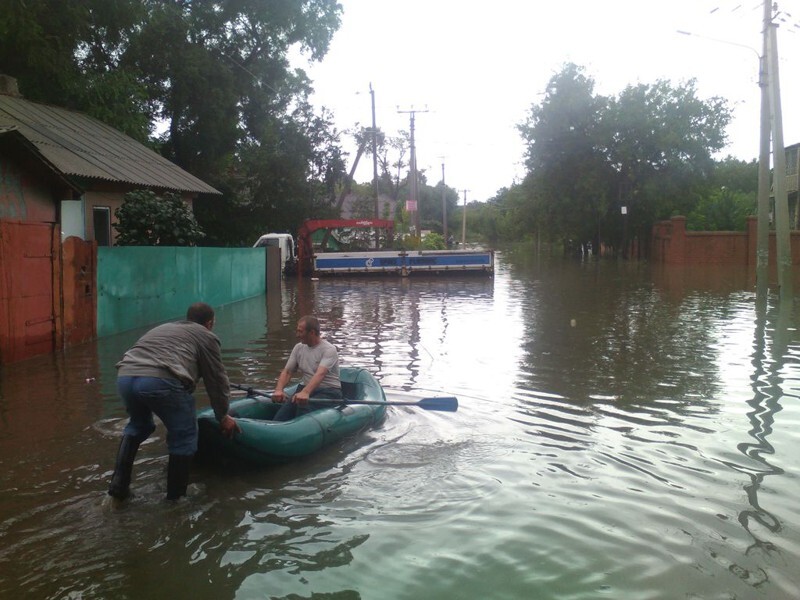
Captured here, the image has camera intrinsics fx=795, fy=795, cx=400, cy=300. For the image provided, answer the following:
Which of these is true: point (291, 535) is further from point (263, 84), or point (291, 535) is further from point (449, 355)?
point (263, 84)

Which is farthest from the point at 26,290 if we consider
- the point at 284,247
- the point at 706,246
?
the point at 706,246

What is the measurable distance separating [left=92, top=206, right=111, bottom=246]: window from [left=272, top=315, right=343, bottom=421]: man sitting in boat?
15155mm

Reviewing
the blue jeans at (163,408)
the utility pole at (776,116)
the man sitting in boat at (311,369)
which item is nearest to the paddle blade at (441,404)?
the man sitting in boat at (311,369)

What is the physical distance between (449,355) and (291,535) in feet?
24.3

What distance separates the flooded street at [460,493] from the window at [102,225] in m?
9.87

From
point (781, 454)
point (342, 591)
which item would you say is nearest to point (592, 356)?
point (781, 454)

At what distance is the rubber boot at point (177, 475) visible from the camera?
18.5ft

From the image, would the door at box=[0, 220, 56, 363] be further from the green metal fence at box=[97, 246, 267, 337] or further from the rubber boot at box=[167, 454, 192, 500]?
the rubber boot at box=[167, 454, 192, 500]

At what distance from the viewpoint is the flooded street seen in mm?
4598

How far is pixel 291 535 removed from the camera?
5.27 metres

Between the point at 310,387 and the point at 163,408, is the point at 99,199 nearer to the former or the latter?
the point at 310,387

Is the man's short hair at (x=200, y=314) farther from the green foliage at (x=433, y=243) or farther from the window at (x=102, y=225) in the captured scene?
the green foliage at (x=433, y=243)


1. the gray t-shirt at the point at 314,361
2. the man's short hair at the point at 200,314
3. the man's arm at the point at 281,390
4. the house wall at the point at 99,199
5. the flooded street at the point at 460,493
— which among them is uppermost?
the house wall at the point at 99,199

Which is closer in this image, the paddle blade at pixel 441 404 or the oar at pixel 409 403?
the oar at pixel 409 403
